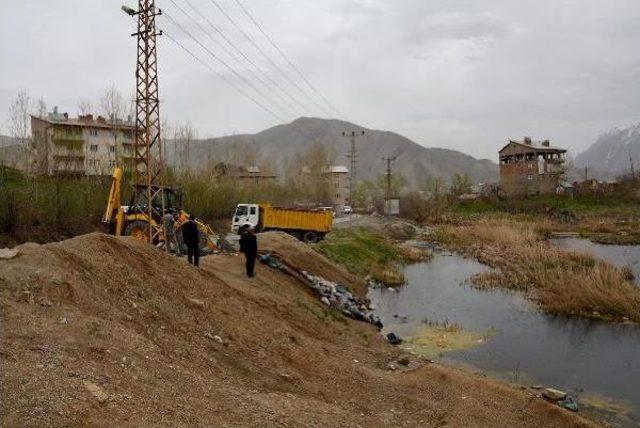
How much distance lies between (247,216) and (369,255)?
809 centimetres

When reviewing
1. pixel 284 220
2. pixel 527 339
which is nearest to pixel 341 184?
pixel 284 220

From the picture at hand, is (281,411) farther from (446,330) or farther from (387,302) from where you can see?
(387,302)

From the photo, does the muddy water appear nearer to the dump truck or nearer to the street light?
the dump truck

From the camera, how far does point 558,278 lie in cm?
2566

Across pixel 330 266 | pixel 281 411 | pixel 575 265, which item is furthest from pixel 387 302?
pixel 281 411

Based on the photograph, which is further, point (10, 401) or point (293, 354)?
point (293, 354)

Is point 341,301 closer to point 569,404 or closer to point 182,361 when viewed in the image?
point 569,404

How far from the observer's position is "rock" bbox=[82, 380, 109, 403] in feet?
23.2

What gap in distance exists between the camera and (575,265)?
2903cm

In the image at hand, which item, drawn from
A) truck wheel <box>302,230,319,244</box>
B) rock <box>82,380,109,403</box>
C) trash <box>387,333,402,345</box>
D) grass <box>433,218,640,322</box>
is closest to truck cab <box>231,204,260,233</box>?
truck wheel <box>302,230,319,244</box>

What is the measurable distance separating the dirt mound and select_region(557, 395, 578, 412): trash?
3.07ft

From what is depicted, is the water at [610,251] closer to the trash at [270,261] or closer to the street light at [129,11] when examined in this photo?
the trash at [270,261]

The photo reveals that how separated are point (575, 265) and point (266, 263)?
17227 mm

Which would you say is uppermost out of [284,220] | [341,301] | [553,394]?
[284,220]
